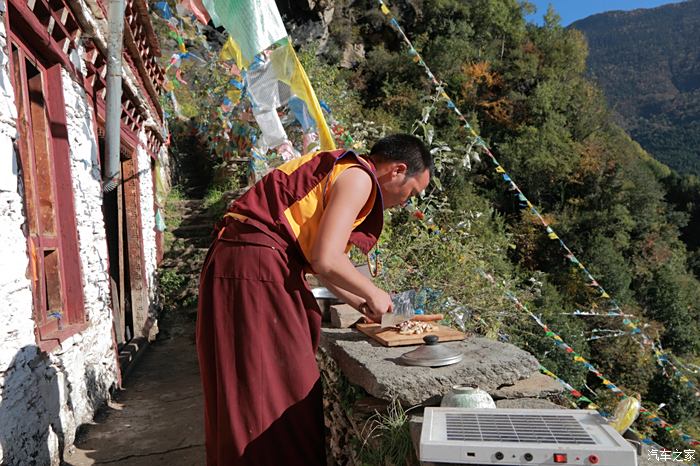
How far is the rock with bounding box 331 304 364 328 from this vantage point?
9.35ft

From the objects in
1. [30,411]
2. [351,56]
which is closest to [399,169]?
[30,411]

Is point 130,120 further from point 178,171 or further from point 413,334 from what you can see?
point 178,171

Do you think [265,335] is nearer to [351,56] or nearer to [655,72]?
[351,56]

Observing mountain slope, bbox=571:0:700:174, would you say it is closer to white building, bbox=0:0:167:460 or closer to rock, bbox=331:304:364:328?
rock, bbox=331:304:364:328

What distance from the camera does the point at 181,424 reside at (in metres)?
3.78

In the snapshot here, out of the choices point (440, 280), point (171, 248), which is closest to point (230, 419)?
point (440, 280)

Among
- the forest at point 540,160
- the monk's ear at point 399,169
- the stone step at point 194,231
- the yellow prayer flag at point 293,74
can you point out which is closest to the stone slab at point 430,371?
the monk's ear at point 399,169

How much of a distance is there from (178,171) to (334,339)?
34.3ft

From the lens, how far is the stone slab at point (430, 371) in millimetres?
1801

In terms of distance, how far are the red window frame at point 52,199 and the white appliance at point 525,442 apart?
7.44 feet

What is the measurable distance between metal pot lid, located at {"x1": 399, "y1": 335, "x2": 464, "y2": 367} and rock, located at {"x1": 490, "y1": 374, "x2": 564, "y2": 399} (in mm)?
185

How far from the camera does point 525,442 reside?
108 centimetres

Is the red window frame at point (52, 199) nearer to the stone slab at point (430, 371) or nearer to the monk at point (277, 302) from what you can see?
the monk at point (277, 302)

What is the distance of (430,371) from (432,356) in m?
0.07
